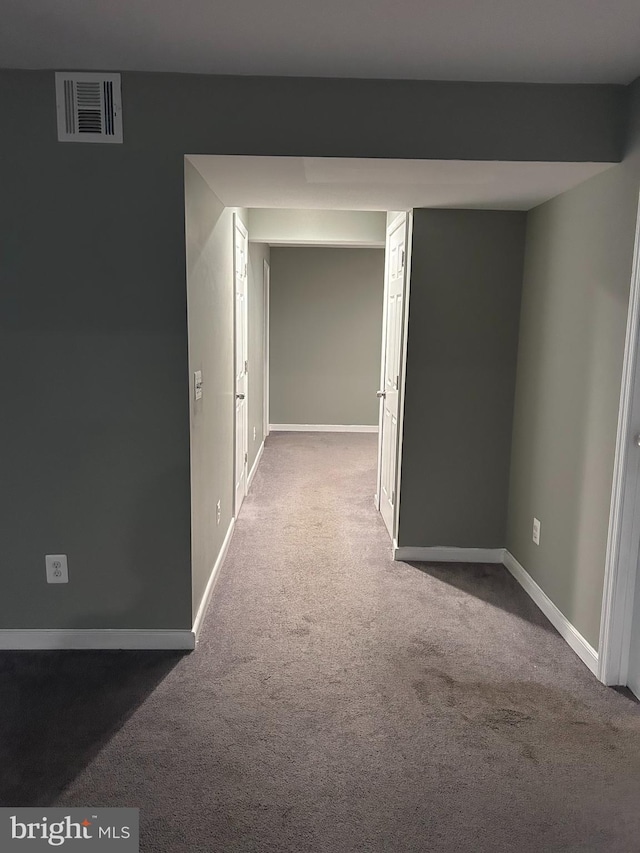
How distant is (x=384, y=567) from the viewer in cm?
376

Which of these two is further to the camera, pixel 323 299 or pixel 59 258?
pixel 323 299

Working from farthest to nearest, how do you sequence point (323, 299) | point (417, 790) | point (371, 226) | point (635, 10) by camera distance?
point (323, 299), point (371, 226), point (417, 790), point (635, 10)

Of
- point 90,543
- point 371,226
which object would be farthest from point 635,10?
point 371,226

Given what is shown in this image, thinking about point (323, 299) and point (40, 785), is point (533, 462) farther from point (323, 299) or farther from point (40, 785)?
point (323, 299)

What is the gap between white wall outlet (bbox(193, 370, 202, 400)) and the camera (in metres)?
2.77

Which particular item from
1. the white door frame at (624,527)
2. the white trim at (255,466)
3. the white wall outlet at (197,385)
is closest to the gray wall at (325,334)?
the white trim at (255,466)

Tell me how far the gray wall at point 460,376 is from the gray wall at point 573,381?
120 mm

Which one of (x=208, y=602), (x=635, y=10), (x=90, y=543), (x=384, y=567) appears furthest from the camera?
(x=384, y=567)

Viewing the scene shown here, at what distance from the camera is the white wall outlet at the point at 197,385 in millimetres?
2770

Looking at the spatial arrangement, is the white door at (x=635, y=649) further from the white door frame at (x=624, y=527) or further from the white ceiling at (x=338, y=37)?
the white ceiling at (x=338, y=37)

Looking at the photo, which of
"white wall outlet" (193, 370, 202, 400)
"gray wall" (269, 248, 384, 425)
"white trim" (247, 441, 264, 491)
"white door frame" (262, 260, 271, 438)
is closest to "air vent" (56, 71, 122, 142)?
"white wall outlet" (193, 370, 202, 400)

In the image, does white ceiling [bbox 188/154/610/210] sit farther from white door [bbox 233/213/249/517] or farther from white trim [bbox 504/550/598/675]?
white trim [bbox 504/550/598/675]

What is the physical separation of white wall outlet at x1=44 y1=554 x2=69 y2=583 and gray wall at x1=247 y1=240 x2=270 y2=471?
290cm

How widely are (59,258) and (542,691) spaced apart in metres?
2.61
